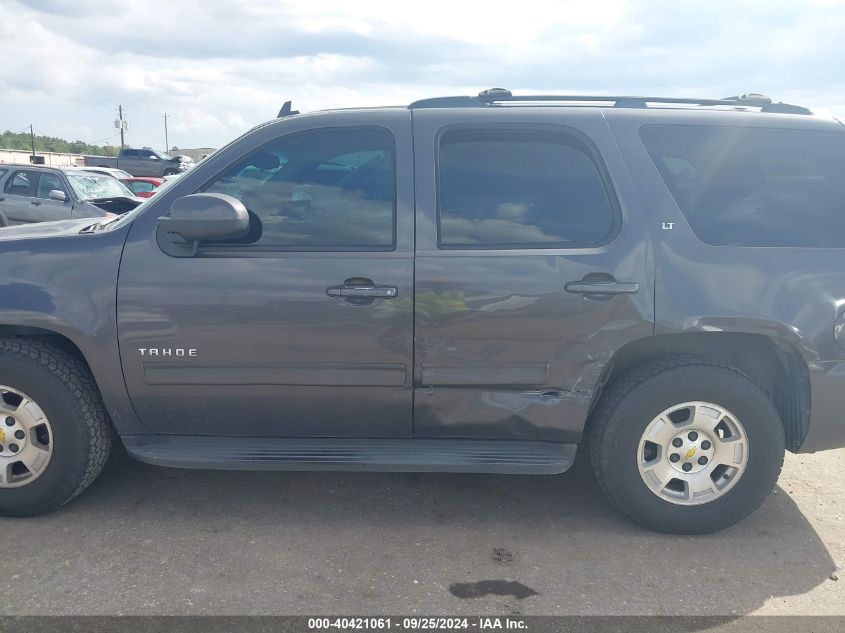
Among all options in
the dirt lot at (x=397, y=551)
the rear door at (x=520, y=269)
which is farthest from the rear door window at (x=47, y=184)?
the rear door at (x=520, y=269)

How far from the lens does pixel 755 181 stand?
3311mm

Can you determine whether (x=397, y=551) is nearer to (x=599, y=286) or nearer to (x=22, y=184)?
(x=599, y=286)

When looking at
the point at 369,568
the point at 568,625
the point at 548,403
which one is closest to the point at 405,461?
the point at 369,568

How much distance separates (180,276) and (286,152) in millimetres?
766

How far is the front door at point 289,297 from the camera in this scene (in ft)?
10.5

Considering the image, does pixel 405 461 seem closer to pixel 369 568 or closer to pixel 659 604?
pixel 369 568

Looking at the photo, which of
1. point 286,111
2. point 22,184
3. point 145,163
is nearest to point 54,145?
point 145,163

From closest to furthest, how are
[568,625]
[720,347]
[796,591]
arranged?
1. [568,625]
2. [796,591]
3. [720,347]

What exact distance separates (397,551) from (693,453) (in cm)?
147

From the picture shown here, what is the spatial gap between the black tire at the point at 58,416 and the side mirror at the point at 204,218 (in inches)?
34.1

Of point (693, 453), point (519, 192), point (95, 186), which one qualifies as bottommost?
point (693, 453)

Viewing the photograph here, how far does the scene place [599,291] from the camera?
3.16 metres

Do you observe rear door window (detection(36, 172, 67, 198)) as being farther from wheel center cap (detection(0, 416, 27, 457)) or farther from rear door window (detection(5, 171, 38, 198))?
wheel center cap (detection(0, 416, 27, 457))

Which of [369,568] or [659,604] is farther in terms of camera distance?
[369,568]
